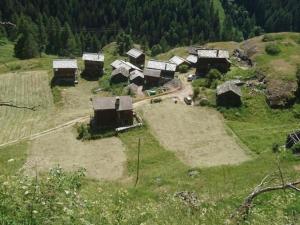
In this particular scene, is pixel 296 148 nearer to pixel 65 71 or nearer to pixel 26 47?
pixel 65 71

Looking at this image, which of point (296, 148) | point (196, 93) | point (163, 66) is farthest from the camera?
point (163, 66)

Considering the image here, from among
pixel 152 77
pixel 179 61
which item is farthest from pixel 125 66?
pixel 179 61

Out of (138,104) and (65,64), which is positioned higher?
(138,104)

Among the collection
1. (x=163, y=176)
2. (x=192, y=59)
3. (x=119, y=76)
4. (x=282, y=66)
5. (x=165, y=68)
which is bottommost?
(x=119, y=76)

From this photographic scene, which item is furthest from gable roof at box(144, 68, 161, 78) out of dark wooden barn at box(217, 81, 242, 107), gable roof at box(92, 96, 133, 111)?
gable roof at box(92, 96, 133, 111)

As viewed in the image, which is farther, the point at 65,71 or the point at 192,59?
the point at 192,59

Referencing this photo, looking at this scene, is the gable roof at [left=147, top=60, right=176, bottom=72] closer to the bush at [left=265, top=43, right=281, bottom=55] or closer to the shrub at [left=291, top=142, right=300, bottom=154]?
the bush at [left=265, top=43, right=281, bottom=55]

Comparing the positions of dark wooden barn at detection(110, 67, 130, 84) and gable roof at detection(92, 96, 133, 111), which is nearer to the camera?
gable roof at detection(92, 96, 133, 111)
